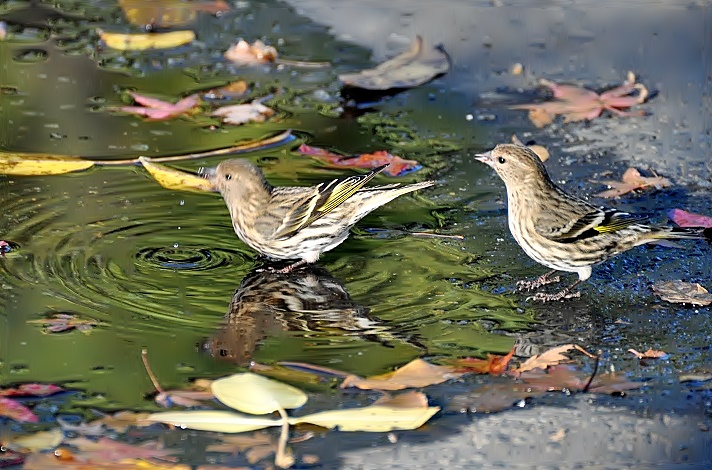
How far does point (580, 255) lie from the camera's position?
20.6 feet

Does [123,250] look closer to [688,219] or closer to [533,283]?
[533,283]

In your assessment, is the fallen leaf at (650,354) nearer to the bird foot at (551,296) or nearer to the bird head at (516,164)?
the bird foot at (551,296)

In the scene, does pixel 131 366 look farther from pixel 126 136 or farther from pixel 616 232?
pixel 126 136

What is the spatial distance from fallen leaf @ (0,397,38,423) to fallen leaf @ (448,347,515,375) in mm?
1750

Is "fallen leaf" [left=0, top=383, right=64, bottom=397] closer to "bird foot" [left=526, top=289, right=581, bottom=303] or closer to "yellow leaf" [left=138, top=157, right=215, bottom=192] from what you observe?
"bird foot" [left=526, top=289, right=581, bottom=303]

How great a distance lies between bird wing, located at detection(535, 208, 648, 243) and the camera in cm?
630

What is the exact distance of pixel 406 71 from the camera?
932 cm

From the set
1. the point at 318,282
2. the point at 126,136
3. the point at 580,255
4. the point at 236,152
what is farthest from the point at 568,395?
the point at 126,136

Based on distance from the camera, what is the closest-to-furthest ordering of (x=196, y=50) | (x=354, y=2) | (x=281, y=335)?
1. (x=281, y=335)
2. (x=196, y=50)
3. (x=354, y=2)

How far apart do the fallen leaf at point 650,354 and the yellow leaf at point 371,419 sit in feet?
3.63

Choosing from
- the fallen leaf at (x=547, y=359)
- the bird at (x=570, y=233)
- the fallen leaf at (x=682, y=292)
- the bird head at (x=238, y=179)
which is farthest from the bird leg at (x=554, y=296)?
the bird head at (x=238, y=179)

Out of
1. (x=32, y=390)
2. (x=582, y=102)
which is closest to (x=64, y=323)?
(x=32, y=390)

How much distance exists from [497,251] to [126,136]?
2.78 m

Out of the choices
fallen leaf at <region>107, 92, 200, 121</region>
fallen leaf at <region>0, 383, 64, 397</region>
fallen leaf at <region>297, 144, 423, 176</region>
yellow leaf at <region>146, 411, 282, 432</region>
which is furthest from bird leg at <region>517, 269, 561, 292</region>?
fallen leaf at <region>107, 92, 200, 121</region>
